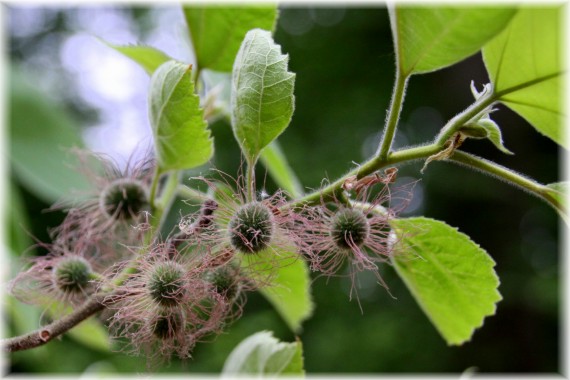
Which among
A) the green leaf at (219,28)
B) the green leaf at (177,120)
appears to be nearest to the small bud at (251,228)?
the green leaf at (177,120)

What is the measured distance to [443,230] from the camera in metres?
0.98

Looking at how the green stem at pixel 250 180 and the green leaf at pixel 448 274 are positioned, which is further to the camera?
the green leaf at pixel 448 274

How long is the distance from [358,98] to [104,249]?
608 centimetres

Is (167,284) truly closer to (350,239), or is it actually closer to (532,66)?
(350,239)

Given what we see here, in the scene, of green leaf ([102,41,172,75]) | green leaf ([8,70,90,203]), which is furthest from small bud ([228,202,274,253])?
green leaf ([8,70,90,203])

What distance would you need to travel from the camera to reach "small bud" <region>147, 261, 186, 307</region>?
2.98 feet

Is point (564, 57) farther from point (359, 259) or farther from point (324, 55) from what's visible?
point (324, 55)

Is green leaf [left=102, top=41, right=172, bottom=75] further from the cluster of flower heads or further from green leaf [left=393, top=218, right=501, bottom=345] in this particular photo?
green leaf [left=393, top=218, right=501, bottom=345]

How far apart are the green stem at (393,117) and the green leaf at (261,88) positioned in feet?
0.41

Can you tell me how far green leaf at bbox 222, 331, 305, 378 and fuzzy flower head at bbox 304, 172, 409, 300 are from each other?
0.20 meters

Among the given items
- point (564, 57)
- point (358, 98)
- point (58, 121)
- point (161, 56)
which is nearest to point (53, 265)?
point (161, 56)

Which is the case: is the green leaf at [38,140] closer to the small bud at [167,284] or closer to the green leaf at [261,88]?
the small bud at [167,284]

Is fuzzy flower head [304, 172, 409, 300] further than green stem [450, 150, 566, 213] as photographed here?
Yes

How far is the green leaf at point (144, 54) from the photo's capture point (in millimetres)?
1276
